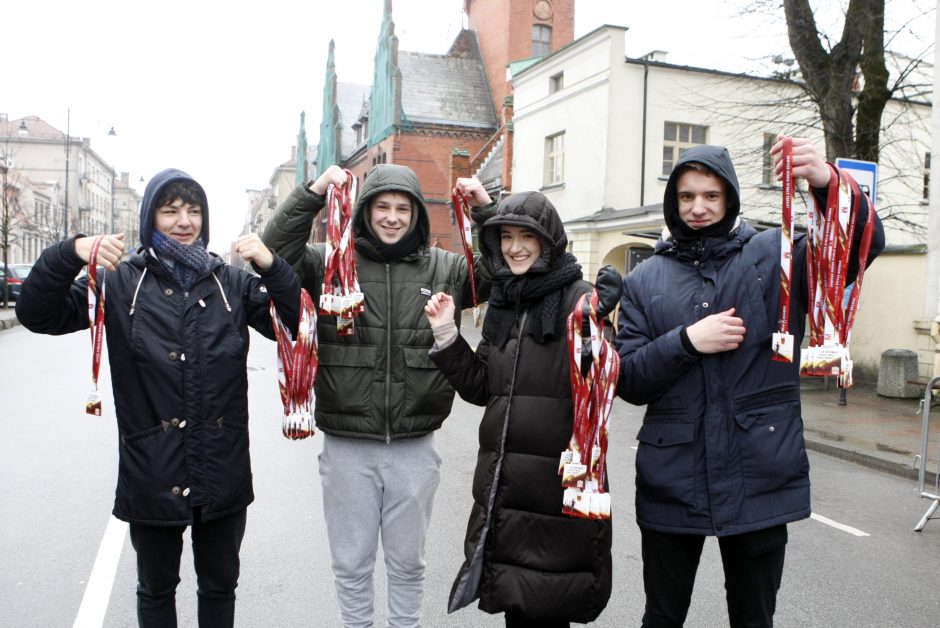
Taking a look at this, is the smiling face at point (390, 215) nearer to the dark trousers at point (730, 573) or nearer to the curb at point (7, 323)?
the dark trousers at point (730, 573)

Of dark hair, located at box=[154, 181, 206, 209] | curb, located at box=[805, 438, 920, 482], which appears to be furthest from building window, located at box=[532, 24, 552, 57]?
dark hair, located at box=[154, 181, 206, 209]

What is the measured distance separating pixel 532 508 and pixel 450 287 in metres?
1.12

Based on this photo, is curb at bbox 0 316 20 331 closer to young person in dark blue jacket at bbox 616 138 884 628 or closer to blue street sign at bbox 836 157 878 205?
blue street sign at bbox 836 157 878 205

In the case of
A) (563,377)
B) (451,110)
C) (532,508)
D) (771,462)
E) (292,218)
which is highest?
(451,110)

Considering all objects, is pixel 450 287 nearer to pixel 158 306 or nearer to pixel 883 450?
pixel 158 306

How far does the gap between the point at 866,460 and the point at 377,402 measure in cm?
703

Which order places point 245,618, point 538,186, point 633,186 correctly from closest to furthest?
point 245,618 → point 633,186 → point 538,186

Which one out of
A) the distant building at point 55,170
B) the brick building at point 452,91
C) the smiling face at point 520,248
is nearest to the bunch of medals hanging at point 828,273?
the smiling face at point 520,248

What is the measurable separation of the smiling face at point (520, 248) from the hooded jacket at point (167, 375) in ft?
2.90

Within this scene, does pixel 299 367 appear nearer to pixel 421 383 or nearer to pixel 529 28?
pixel 421 383

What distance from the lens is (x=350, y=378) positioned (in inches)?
126

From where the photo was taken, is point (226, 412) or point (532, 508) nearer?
point (532, 508)

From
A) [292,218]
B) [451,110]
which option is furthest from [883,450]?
[451,110]

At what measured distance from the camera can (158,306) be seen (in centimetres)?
297
